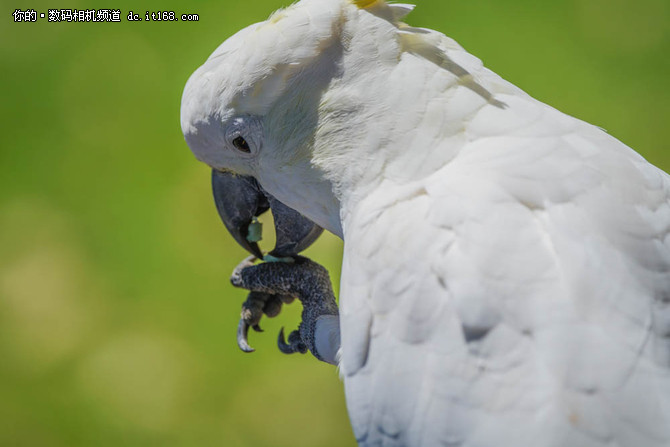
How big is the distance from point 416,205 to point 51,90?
53.8 inches

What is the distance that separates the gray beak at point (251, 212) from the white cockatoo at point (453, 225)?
9 centimetres

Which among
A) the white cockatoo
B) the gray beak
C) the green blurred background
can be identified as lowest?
the green blurred background

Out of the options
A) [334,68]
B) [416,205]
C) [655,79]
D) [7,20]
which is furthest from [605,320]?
[7,20]

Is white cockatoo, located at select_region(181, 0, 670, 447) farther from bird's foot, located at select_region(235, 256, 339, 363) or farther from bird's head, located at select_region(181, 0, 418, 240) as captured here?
bird's foot, located at select_region(235, 256, 339, 363)

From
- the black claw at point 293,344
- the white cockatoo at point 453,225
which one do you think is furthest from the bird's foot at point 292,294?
the white cockatoo at point 453,225

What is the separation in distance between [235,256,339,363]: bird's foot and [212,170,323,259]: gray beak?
0.05 meters

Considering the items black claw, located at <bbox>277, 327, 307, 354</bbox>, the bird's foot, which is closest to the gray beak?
the bird's foot

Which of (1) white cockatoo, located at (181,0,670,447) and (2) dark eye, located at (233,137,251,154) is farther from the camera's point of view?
(2) dark eye, located at (233,137,251,154)

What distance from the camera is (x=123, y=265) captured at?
1821 mm

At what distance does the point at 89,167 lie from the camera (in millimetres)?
1821

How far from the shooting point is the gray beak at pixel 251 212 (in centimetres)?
113

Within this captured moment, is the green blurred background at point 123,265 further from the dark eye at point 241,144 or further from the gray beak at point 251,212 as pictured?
the dark eye at point 241,144

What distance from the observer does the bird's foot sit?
117cm

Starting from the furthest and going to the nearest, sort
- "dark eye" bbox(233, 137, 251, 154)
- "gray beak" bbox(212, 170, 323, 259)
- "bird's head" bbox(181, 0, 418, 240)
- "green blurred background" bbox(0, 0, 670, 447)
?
1. "green blurred background" bbox(0, 0, 670, 447)
2. "gray beak" bbox(212, 170, 323, 259)
3. "dark eye" bbox(233, 137, 251, 154)
4. "bird's head" bbox(181, 0, 418, 240)
